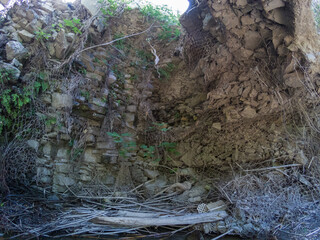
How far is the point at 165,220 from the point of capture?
3.28m

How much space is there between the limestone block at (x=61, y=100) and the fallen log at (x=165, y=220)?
191 cm

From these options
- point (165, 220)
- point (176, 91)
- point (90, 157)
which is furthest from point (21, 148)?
point (176, 91)

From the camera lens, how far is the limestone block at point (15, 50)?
3734mm

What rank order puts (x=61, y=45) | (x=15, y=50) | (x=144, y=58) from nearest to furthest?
(x=15, y=50), (x=61, y=45), (x=144, y=58)

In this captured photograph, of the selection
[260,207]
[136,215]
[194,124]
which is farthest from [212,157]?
[136,215]

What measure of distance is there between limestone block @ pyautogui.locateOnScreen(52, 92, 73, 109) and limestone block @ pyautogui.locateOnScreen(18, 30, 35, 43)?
39.9 inches

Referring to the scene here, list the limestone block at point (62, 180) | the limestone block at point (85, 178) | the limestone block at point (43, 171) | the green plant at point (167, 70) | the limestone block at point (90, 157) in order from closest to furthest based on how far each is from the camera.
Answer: the limestone block at point (43, 171)
the limestone block at point (62, 180)
the limestone block at point (85, 178)
the limestone block at point (90, 157)
the green plant at point (167, 70)

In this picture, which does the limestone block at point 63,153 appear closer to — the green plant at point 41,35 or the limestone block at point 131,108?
Answer: the limestone block at point 131,108

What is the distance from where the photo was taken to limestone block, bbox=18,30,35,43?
3981 millimetres

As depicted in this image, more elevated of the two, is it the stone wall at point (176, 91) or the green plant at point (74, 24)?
the green plant at point (74, 24)

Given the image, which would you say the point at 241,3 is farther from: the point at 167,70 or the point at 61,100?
the point at 61,100

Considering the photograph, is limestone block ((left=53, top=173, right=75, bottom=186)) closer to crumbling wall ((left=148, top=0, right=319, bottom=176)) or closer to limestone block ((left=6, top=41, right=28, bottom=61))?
crumbling wall ((left=148, top=0, right=319, bottom=176))

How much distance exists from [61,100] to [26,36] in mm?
1214

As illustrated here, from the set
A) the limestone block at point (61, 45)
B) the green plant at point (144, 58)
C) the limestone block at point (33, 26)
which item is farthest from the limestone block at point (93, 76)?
the limestone block at point (33, 26)
